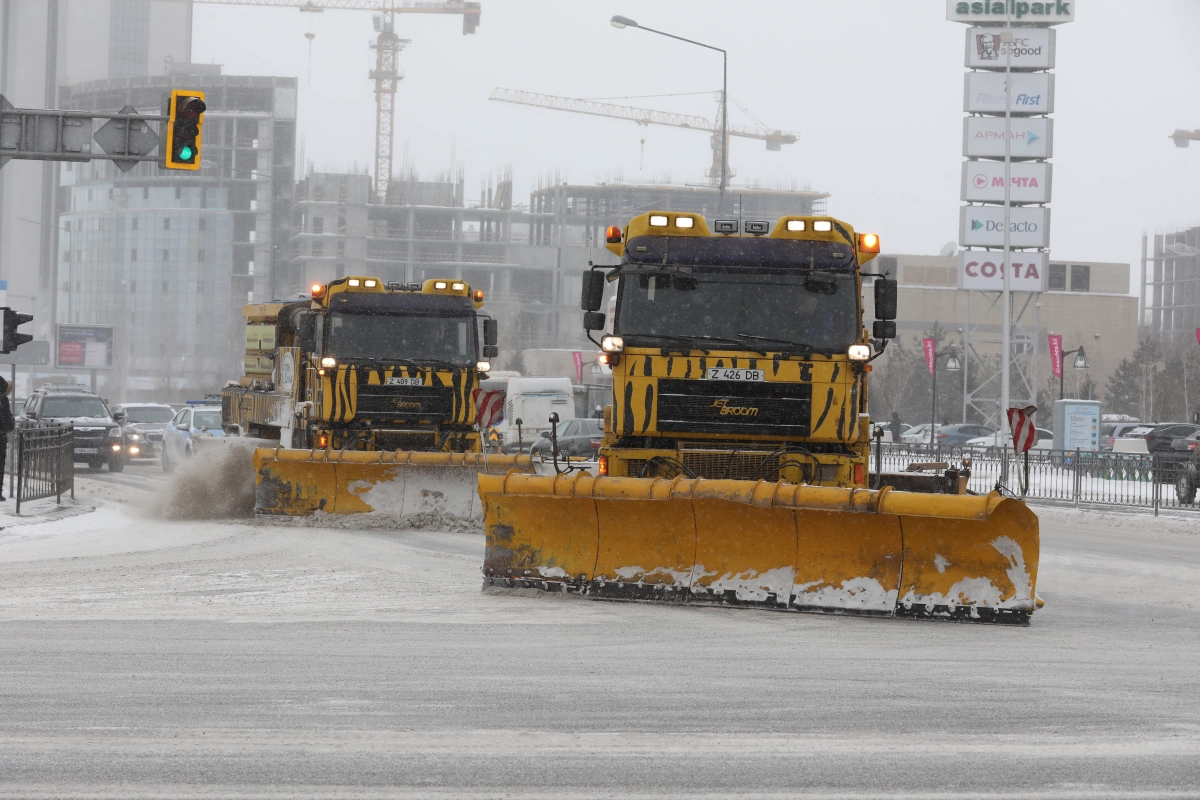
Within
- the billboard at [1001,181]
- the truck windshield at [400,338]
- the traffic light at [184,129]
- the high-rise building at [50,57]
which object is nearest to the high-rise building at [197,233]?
the high-rise building at [50,57]

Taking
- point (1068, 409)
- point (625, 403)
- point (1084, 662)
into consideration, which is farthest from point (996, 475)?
point (1084, 662)

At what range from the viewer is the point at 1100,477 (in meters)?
27.0

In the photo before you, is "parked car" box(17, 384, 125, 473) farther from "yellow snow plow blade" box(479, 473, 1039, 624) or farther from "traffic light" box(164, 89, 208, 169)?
"yellow snow plow blade" box(479, 473, 1039, 624)

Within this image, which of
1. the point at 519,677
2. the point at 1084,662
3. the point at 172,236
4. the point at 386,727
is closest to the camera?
the point at 386,727

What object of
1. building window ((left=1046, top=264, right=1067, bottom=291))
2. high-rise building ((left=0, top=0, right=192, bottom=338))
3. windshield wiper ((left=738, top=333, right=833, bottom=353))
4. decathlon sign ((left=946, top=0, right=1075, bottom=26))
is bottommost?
windshield wiper ((left=738, top=333, right=833, bottom=353))

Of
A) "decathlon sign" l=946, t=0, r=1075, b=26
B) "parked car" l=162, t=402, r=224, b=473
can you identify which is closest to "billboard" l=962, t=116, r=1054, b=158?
"decathlon sign" l=946, t=0, r=1075, b=26

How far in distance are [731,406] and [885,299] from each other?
63.3 inches

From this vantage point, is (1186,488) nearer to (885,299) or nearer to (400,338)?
(400,338)

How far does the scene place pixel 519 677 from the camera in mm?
7469

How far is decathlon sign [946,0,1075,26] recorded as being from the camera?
54.0 meters

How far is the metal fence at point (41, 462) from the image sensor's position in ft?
60.8

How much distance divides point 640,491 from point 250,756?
492cm

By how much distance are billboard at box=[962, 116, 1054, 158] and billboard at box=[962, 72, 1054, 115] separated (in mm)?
399

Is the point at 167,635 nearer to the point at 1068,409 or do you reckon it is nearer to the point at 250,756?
the point at 250,756
